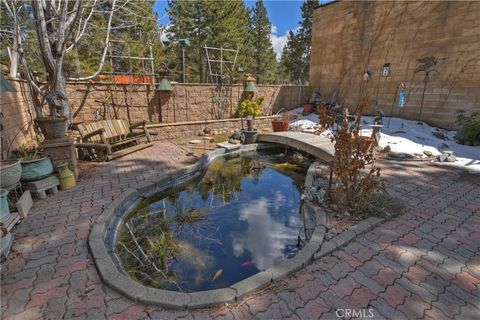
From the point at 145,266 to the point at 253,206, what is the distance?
1947 millimetres

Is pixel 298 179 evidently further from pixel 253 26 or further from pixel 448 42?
pixel 253 26

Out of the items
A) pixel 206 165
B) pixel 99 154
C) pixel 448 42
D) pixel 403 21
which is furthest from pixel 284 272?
pixel 403 21

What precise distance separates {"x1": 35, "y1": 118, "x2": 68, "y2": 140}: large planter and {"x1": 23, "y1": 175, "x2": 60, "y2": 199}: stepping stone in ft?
2.29

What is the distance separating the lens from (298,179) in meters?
5.20

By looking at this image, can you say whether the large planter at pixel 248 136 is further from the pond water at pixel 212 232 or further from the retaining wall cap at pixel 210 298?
the retaining wall cap at pixel 210 298

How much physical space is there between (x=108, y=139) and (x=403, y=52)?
10.1 meters

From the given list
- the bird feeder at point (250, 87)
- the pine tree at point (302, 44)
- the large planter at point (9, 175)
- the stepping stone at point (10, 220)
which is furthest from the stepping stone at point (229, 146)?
the pine tree at point (302, 44)

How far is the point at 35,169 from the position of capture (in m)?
3.51

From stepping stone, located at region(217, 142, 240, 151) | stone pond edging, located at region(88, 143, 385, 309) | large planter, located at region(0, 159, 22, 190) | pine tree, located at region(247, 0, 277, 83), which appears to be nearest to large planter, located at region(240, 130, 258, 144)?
stepping stone, located at region(217, 142, 240, 151)

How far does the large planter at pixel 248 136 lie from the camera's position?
7.47 m

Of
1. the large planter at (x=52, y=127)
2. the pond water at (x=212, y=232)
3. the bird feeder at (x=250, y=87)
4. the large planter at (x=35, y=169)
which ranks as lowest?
the pond water at (x=212, y=232)

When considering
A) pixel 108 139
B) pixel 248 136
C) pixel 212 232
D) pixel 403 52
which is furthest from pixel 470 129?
pixel 108 139

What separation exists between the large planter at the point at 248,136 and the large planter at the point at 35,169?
4.98 metres

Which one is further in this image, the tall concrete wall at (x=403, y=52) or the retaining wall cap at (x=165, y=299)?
the tall concrete wall at (x=403, y=52)
